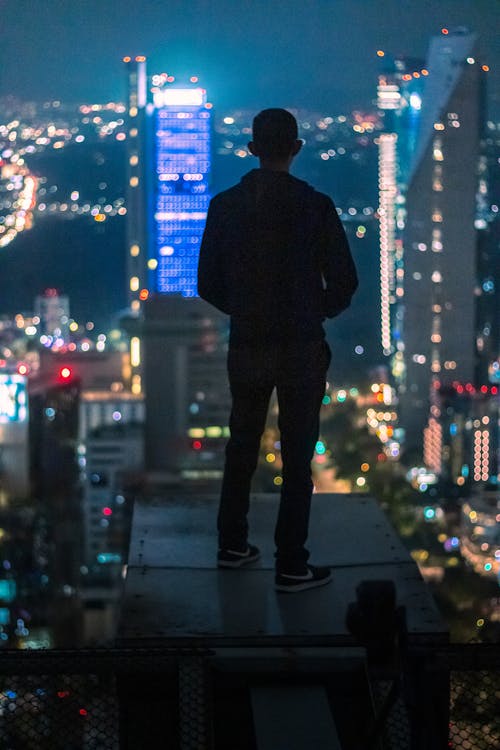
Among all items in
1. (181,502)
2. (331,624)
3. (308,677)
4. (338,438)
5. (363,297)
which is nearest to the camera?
(308,677)

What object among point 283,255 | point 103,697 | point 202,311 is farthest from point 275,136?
point 202,311

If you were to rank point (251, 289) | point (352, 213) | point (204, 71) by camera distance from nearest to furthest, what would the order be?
point (251, 289), point (204, 71), point (352, 213)

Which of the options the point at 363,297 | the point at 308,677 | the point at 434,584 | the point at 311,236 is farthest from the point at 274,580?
the point at 363,297

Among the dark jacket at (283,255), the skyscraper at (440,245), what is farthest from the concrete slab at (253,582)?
the skyscraper at (440,245)

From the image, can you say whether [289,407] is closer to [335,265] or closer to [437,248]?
[335,265]

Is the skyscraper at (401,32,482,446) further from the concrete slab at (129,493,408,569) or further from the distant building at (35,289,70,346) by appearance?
the concrete slab at (129,493,408,569)

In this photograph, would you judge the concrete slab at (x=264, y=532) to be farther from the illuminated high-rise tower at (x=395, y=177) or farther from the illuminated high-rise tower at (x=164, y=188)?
the illuminated high-rise tower at (x=164, y=188)

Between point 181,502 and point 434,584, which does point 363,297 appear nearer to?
point 434,584

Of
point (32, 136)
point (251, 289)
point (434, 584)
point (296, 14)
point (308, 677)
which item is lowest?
point (434, 584)

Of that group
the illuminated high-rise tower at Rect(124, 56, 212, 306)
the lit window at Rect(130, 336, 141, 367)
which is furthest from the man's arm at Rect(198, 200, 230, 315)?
the lit window at Rect(130, 336, 141, 367)
